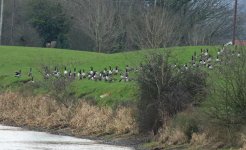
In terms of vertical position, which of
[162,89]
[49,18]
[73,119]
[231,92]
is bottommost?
[73,119]

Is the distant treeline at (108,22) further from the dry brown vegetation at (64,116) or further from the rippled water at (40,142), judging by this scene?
the rippled water at (40,142)

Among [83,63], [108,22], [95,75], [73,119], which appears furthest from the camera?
[108,22]

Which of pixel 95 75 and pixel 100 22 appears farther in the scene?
pixel 100 22

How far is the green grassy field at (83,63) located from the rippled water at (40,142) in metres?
4.41

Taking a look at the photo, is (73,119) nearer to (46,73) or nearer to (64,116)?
(64,116)

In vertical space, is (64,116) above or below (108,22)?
below

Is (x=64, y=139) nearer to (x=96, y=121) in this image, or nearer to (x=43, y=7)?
(x=96, y=121)

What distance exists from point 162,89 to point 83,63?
3008 cm

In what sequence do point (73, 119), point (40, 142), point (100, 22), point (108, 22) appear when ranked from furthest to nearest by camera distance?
point (100, 22) → point (108, 22) → point (73, 119) → point (40, 142)

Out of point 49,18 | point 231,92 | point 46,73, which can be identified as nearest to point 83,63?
point 46,73

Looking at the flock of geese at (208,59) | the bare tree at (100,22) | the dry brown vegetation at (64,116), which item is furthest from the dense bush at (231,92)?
the bare tree at (100,22)

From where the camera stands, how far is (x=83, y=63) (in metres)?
63.4

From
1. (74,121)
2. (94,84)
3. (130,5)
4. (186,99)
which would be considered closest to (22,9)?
(130,5)

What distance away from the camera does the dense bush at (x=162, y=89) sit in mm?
33188
